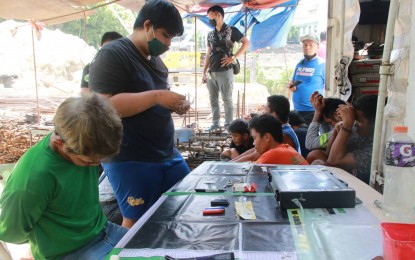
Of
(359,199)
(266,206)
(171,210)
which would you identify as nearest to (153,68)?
(171,210)

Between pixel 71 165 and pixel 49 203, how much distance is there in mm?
175

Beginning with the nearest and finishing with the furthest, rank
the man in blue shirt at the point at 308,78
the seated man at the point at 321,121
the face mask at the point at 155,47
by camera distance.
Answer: the face mask at the point at 155,47, the seated man at the point at 321,121, the man in blue shirt at the point at 308,78

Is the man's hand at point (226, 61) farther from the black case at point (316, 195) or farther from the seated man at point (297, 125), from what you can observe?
the black case at point (316, 195)

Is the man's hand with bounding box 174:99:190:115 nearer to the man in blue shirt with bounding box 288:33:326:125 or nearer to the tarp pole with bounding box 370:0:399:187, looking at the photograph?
the tarp pole with bounding box 370:0:399:187

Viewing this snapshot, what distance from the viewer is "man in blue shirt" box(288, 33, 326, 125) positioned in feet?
15.4

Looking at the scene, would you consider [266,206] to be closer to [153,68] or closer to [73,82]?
[153,68]

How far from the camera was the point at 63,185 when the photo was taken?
1439mm

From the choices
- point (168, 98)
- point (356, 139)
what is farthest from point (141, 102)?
point (356, 139)

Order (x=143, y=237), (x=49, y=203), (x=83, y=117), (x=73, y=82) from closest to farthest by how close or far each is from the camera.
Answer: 1. (x=143, y=237)
2. (x=83, y=117)
3. (x=49, y=203)
4. (x=73, y=82)

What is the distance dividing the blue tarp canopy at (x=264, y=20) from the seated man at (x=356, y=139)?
16.6ft

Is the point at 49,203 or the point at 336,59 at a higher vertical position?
the point at 336,59

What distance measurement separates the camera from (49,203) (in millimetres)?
1417

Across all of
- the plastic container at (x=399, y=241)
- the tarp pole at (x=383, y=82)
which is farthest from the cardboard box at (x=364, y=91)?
the plastic container at (x=399, y=241)

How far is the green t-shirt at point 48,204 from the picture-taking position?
1.31 m
